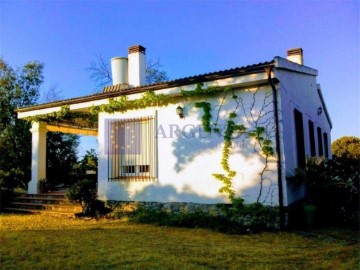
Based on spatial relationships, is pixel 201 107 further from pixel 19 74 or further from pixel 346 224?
pixel 19 74

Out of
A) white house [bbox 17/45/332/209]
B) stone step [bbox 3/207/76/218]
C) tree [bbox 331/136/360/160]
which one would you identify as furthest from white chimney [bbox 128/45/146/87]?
tree [bbox 331/136/360/160]

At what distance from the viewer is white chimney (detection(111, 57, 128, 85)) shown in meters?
12.7

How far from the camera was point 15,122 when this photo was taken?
57.0ft

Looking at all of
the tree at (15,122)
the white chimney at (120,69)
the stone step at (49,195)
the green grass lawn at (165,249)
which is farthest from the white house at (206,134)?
the tree at (15,122)

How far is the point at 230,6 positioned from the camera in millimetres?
10258

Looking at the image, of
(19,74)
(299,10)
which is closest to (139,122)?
(299,10)

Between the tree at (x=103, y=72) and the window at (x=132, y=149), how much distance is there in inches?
703

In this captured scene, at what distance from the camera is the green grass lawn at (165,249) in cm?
460

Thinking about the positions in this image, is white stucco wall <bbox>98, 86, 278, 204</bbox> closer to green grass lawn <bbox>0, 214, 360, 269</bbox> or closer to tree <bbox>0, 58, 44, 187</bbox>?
green grass lawn <bbox>0, 214, 360, 269</bbox>

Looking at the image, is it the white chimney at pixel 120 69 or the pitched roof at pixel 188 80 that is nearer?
the pitched roof at pixel 188 80

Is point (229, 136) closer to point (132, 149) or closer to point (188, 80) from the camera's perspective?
point (188, 80)

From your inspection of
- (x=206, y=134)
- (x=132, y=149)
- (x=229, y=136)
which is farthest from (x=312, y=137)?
(x=132, y=149)

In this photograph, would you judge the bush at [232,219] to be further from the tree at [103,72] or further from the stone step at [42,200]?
the tree at [103,72]

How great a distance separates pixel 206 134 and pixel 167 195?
219cm
